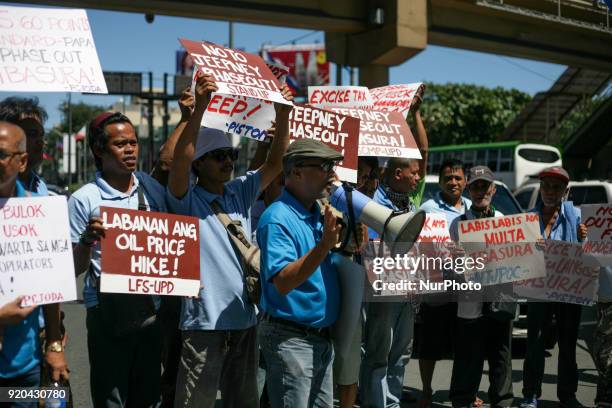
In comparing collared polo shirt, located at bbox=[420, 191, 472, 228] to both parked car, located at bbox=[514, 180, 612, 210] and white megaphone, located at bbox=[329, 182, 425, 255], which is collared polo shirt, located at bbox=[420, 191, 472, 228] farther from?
parked car, located at bbox=[514, 180, 612, 210]

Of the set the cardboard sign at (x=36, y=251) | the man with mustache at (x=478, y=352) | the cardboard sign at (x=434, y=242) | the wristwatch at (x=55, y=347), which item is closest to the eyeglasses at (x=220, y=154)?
the cardboard sign at (x=36, y=251)

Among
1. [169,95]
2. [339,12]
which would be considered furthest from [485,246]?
[169,95]

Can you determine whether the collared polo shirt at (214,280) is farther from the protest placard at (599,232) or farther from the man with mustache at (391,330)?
the protest placard at (599,232)

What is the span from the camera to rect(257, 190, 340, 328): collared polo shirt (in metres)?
3.66

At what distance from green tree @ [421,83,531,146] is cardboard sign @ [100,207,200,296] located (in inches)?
2219

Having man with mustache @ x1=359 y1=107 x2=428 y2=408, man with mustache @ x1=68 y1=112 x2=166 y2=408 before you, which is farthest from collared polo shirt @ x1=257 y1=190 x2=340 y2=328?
man with mustache @ x1=359 y1=107 x2=428 y2=408

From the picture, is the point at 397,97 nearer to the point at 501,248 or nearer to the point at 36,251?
the point at 501,248

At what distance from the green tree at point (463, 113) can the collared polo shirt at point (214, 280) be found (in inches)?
2210

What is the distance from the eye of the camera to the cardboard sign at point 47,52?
12.6 ft

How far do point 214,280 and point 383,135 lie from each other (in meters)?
2.18

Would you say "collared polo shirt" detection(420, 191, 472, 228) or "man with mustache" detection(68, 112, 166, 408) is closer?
"man with mustache" detection(68, 112, 166, 408)

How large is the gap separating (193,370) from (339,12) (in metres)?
19.7

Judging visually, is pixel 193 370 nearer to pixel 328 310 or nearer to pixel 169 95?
pixel 328 310

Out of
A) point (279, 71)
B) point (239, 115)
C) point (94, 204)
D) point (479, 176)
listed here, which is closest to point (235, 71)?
point (239, 115)
